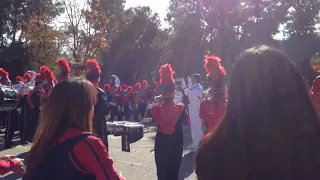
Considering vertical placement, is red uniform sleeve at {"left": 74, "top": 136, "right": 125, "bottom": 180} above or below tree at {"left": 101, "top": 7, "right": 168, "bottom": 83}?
below

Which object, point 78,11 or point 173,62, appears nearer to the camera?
point 78,11

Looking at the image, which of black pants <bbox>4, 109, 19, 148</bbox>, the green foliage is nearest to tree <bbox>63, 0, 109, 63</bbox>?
the green foliage

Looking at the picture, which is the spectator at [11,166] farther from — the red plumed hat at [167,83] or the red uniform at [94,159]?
the red plumed hat at [167,83]

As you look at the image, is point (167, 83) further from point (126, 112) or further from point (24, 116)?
point (126, 112)

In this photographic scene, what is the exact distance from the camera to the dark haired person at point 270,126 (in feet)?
5.28

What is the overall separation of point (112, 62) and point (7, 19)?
9.13 meters

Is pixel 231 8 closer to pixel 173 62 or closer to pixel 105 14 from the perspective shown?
pixel 173 62

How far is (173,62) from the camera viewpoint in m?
38.3

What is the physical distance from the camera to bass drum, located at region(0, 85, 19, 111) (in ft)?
36.8

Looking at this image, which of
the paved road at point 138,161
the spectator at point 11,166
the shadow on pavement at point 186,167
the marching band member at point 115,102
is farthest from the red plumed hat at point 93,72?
the marching band member at point 115,102

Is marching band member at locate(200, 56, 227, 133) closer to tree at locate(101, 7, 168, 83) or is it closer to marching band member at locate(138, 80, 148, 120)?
marching band member at locate(138, 80, 148, 120)

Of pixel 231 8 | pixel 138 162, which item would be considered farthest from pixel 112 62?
pixel 138 162

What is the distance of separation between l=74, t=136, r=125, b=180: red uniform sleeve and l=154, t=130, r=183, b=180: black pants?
3.67 metres

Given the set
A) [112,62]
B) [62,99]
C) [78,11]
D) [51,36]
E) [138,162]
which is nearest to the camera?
[62,99]
